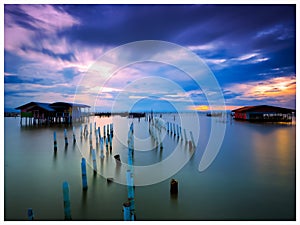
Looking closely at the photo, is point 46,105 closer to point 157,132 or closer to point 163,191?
point 157,132

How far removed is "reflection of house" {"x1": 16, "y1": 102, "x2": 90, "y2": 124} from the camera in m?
10.5

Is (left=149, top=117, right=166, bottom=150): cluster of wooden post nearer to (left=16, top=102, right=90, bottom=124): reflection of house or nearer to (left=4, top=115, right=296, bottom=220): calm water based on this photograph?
(left=4, top=115, right=296, bottom=220): calm water

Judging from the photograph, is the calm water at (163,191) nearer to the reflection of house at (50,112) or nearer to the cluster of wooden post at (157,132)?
the cluster of wooden post at (157,132)

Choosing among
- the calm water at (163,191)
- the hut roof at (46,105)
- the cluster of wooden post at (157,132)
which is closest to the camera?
the calm water at (163,191)

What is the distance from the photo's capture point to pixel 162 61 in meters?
3.07

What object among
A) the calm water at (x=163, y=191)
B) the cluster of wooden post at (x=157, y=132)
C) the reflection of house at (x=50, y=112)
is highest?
the reflection of house at (x=50, y=112)

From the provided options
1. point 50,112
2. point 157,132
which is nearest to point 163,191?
point 157,132

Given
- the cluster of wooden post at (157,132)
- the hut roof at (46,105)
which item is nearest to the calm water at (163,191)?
the cluster of wooden post at (157,132)

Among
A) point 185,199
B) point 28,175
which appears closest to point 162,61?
point 185,199

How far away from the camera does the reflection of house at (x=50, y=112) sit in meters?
10.5

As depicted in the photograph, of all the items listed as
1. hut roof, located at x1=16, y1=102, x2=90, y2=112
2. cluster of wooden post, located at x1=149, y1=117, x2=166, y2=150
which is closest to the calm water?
cluster of wooden post, located at x1=149, y1=117, x2=166, y2=150
